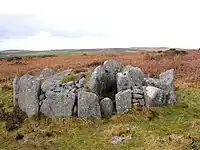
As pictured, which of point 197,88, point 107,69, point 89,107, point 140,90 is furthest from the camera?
point 197,88

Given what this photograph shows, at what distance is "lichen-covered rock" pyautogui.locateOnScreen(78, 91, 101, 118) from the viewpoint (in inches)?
923

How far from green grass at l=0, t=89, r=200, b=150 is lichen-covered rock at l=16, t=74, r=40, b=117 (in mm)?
867

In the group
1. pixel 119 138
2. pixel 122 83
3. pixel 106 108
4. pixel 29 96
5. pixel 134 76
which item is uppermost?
pixel 134 76

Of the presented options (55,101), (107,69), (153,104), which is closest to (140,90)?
(153,104)

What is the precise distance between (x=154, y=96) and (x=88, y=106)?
4031 millimetres

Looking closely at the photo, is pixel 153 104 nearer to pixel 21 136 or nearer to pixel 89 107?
pixel 89 107

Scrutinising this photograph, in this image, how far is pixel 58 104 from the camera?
24.0m

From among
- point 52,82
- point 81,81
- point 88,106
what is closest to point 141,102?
point 88,106

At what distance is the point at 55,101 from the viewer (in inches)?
954

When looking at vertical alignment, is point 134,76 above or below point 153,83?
above

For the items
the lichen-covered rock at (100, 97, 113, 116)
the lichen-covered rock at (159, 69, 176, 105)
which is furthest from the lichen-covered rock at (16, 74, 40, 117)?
the lichen-covered rock at (159, 69, 176, 105)

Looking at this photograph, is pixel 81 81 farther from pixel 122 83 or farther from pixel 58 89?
pixel 122 83

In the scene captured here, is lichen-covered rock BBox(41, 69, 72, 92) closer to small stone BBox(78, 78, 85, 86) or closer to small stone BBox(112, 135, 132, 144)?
small stone BBox(78, 78, 85, 86)

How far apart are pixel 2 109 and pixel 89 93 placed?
708 centimetres
